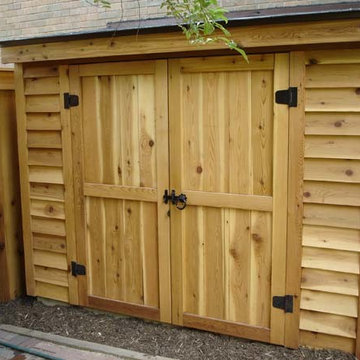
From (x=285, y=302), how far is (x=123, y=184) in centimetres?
153

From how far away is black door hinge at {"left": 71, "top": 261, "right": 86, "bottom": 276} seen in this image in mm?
4074

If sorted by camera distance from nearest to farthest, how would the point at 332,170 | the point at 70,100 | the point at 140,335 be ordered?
the point at 332,170, the point at 140,335, the point at 70,100

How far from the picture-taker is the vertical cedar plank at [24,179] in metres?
4.10

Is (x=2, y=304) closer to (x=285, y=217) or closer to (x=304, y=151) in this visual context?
(x=285, y=217)

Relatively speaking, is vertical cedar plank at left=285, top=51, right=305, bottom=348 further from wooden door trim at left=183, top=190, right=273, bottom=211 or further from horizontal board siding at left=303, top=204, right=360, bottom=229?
wooden door trim at left=183, top=190, right=273, bottom=211

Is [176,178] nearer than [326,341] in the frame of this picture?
No

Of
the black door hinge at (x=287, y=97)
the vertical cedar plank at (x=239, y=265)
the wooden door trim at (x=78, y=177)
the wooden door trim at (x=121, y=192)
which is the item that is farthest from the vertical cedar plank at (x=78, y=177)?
the black door hinge at (x=287, y=97)

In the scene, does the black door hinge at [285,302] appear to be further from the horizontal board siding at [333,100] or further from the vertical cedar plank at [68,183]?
the vertical cedar plank at [68,183]

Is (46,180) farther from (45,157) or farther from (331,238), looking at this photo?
(331,238)

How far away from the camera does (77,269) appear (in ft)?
13.5

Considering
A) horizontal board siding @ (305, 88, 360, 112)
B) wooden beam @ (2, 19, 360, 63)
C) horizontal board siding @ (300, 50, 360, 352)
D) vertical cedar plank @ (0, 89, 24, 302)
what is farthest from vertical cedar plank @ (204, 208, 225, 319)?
vertical cedar plank @ (0, 89, 24, 302)

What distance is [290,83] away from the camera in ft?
10.2

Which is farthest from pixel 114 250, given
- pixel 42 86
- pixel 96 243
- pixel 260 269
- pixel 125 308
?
pixel 42 86

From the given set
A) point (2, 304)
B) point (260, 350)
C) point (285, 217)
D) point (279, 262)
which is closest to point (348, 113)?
point (285, 217)
